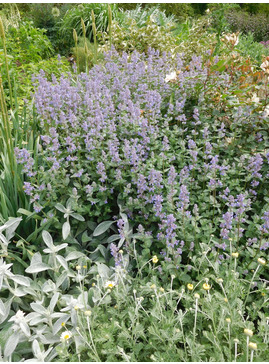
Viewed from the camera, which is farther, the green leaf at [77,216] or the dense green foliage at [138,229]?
the green leaf at [77,216]

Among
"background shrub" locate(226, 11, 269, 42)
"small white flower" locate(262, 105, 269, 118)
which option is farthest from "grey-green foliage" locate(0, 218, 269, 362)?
"background shrub" locate(226, 11, 269, 42)

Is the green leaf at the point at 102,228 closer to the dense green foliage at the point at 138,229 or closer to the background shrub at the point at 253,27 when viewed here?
the dense green foliage at the point at 138,229

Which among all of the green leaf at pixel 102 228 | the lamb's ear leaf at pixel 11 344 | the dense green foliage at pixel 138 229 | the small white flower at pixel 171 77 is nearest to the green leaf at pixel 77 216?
the dense green foliage at pixel 138 229

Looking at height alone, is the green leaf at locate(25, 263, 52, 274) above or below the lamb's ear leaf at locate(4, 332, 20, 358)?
above

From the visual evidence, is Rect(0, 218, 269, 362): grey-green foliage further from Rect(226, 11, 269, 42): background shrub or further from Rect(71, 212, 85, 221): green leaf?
Rect(226, 11, 269, 42): background shrub

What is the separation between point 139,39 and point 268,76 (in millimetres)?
3465

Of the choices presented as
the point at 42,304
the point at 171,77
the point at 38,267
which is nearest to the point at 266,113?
the point at 171,77

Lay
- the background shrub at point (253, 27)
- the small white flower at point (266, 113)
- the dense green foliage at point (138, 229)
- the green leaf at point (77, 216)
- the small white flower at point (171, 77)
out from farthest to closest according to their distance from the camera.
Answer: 1. the background shrub at point (253, 27)
2. the small white flower at point (171, 77)
3. the small white flower at point (266, 113)
4. the green leaf at point (77, 216)
5. the dense green foliage at point (138, 229)

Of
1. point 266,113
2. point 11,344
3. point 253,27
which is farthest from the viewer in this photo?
point 253,27

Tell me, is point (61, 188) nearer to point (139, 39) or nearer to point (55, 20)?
point (139, 39)

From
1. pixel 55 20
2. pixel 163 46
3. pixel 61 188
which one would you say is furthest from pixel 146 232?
pixel 55 20

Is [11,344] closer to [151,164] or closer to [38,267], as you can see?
[38,267]

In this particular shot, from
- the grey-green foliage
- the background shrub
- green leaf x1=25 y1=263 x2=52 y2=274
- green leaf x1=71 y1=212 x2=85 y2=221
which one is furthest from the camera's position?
the background shrub

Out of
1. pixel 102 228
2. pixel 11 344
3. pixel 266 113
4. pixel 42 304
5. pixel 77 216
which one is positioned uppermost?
pixel 266 113
